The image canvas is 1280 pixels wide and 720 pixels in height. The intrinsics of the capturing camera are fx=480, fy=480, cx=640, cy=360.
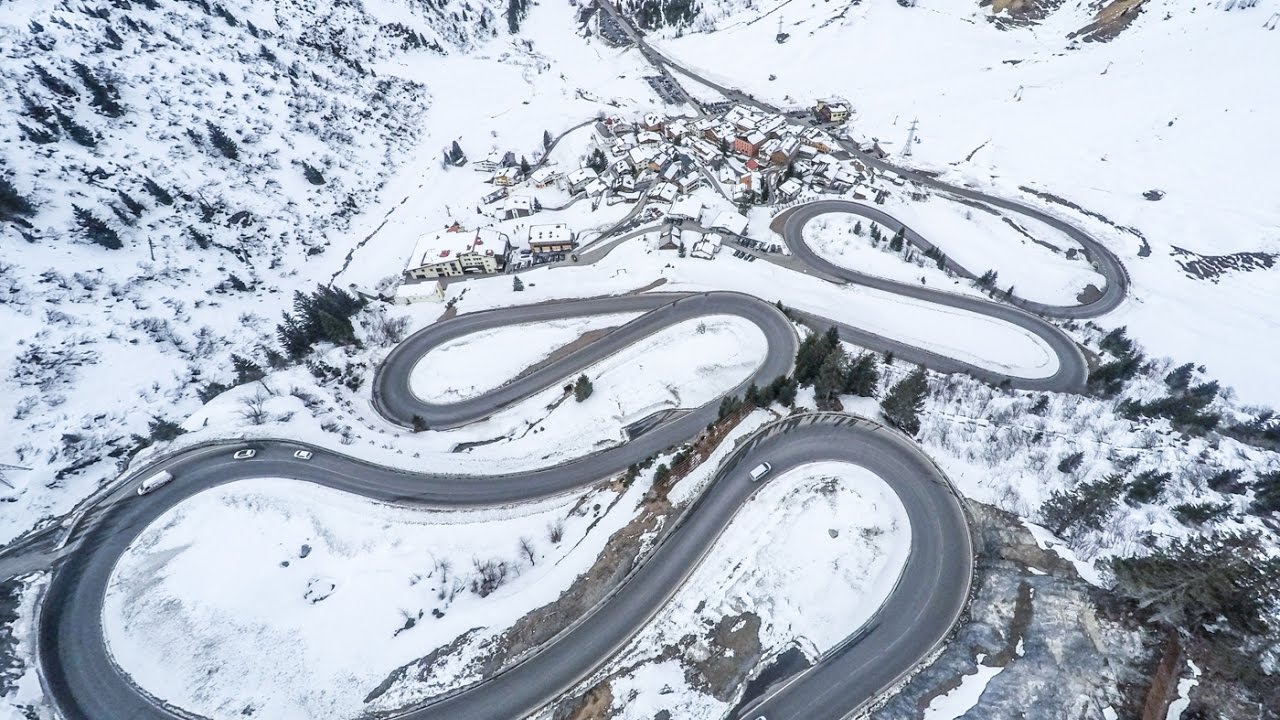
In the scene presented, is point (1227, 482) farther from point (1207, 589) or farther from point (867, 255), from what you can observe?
point (867, 255)

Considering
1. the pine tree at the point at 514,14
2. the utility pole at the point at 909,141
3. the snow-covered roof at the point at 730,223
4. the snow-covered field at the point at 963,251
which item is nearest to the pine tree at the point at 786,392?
the snow-covered field at the point at 963,251

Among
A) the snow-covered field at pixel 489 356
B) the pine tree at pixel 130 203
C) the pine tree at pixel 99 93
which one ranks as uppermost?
the pine tree at pixel 99 93

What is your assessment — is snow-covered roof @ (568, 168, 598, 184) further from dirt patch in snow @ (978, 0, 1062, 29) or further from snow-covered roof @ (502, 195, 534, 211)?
dirt patch in snow @ (978, 0, 1062, 29)

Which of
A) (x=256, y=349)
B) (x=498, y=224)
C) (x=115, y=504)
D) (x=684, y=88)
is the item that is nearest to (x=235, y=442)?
(x=115, y=504)

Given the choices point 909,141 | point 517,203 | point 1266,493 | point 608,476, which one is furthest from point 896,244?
point 517,203

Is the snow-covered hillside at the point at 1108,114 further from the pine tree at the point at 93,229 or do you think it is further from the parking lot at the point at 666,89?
the pine tree at the point at 93,229

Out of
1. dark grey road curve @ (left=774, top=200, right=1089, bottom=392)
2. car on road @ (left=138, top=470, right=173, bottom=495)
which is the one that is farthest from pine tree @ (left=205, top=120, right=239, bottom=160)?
dark grey road curve @ (left=774, top=200, right=1089, bottom=392)
